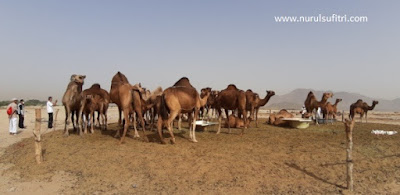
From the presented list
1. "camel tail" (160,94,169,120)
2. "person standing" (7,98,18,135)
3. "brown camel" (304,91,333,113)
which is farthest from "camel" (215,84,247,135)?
"person standing" (7,98,18,135)

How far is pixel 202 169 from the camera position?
327 inches

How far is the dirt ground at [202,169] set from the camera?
7508mm

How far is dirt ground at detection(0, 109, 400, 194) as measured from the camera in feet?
24.6

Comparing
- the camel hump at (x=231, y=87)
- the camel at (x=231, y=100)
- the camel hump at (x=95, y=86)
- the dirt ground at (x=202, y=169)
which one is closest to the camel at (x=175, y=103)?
the dirt ground at (x=202, y=169)

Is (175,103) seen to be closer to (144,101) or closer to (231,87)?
(144,101)

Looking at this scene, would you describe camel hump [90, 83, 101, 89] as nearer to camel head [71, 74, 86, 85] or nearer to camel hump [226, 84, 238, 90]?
camel head [71, 74, 86, 85]

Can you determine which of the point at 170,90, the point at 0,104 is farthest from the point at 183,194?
the point at 0,104

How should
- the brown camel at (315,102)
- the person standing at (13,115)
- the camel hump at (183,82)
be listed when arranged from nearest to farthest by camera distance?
Answer: the camel hump at (183,82) < the person standing at (13,115) < the brown camel at (315,102)

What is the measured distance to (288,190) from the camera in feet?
24.1

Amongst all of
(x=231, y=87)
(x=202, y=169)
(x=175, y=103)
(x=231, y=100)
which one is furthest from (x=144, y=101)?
(x=202, y=169)

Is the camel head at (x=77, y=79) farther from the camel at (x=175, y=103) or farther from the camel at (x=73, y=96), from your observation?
the camel at (x=175, y=103)

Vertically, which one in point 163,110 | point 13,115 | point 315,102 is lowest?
point 13,115

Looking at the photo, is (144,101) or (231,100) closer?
(144,101)

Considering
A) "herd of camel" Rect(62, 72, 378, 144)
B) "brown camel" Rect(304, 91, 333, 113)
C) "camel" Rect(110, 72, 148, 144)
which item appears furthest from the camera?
"brown camel" Rect(304, 91, 333, 113)
